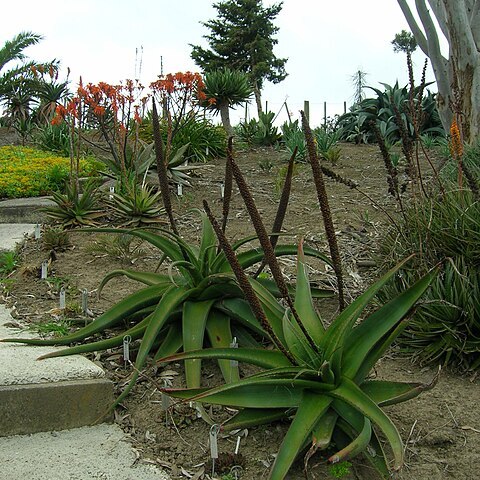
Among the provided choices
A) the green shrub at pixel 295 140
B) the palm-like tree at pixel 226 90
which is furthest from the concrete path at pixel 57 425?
the palm-like tree at pixel 226 90

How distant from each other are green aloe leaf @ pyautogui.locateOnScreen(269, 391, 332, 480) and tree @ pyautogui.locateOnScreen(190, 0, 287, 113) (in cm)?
4285

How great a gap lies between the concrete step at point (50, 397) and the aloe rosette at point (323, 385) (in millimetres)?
783

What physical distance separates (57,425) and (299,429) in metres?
1.47

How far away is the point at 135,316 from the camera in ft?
14.2

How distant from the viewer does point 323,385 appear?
296 cm

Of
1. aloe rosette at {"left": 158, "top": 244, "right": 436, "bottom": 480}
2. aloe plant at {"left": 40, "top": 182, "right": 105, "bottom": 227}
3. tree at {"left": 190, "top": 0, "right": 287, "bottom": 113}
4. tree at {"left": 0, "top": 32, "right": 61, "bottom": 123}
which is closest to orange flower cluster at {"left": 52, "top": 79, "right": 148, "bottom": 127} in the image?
aloe plant at {"left": 40, "top": 182, "right": 105, "bottom": 227}

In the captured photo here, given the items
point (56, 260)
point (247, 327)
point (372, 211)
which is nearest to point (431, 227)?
point (247, 327)

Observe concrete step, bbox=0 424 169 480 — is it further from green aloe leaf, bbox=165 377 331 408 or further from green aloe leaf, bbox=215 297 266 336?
green aloe leaf, bbox=215 297 266 336

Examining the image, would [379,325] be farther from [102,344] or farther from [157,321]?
[102,344]

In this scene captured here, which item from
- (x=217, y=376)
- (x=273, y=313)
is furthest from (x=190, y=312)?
(x=273, y=313)

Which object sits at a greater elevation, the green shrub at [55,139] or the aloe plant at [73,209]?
the green shrub at [55,139]

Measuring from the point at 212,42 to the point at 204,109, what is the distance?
3524cm

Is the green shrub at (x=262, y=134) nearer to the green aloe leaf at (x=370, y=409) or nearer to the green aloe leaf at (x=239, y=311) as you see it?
the green aloe leaf at (x=239, y=311)

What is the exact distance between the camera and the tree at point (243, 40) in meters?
44.7
